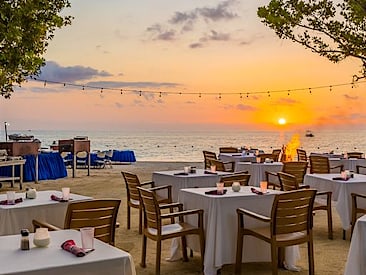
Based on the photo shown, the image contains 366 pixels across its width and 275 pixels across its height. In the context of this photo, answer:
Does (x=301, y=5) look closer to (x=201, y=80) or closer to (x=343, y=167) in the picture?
(x=343, y=167)

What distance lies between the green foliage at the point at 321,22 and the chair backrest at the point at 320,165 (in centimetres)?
256

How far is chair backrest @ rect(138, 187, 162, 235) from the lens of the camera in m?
4.67

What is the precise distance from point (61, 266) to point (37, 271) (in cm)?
12

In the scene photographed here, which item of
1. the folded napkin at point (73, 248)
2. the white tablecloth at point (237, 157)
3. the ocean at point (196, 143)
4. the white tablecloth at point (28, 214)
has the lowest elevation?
the ocean at point (196, 143)

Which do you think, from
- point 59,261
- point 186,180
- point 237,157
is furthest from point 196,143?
point 59,261

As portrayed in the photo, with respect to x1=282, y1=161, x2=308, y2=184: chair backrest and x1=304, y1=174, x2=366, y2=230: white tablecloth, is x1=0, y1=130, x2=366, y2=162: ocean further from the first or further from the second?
x1=304, y1=174, x2=366, y2=230: white tablecloth

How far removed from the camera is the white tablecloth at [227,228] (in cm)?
473

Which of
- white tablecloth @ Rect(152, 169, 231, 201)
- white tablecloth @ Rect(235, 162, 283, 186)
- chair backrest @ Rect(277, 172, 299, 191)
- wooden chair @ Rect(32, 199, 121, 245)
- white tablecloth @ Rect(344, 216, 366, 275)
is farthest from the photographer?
white tablecloth @ Rect(235, 162, 283, 186)

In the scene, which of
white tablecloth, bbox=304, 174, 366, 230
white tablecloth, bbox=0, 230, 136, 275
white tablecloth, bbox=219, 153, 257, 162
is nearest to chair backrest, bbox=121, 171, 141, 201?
white tablecloth, bbox=304, 174, 366, 230

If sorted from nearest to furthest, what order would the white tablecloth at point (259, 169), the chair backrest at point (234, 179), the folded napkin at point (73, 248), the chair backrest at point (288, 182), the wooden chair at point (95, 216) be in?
the folded napkin at point (73, 248)
the wooden chair at point (95, 216)
the chair backrest at point (234, 179)
the chair backrest at point (288, 182)
the white tablecloth at point (259, 169)

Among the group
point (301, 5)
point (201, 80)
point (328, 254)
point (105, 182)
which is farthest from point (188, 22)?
point (328, 254)

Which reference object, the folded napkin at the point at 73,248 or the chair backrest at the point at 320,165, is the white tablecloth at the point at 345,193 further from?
the folded napkin at the point at 73,248

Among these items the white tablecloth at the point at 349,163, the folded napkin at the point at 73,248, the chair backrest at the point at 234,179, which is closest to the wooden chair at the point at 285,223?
the chair backrest at the point at 234,179

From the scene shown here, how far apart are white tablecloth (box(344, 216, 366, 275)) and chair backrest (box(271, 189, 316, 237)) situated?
819mm
